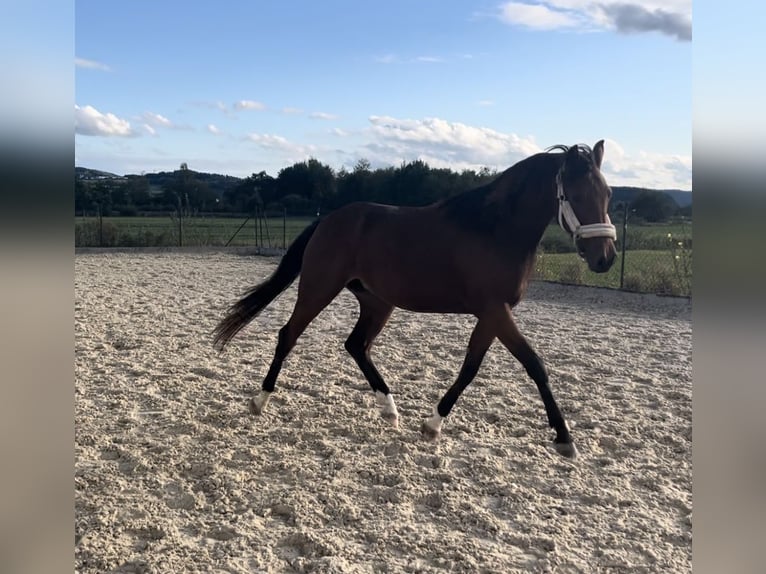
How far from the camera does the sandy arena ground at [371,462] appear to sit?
2.39 meters

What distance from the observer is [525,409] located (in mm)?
4180

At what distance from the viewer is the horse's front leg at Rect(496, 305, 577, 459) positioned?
10.8ft

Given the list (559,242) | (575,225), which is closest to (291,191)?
(559,242)

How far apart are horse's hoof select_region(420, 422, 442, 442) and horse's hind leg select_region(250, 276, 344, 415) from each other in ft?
3.28

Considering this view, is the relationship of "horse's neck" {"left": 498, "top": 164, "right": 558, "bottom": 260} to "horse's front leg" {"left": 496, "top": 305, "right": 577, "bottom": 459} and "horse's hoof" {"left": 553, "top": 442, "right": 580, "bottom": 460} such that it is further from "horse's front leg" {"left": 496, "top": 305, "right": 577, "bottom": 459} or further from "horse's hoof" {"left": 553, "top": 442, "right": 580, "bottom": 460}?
"horse's hoof" {"left": 553, "top": 442, "right": 580, "bottom": 460}

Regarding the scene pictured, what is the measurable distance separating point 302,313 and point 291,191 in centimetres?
2072

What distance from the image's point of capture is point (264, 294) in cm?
410

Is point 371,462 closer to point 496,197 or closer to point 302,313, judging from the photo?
point 302,313

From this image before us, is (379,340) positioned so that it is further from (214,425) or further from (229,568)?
(229,568)

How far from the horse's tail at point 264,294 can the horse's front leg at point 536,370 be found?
150cm

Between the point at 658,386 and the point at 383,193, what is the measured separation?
13740 mm

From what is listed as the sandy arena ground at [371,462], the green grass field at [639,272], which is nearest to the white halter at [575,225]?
the sandy arena ground at [371,462]

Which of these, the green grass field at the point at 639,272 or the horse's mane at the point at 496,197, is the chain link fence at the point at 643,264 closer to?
the green grass field at the point at 639,272
